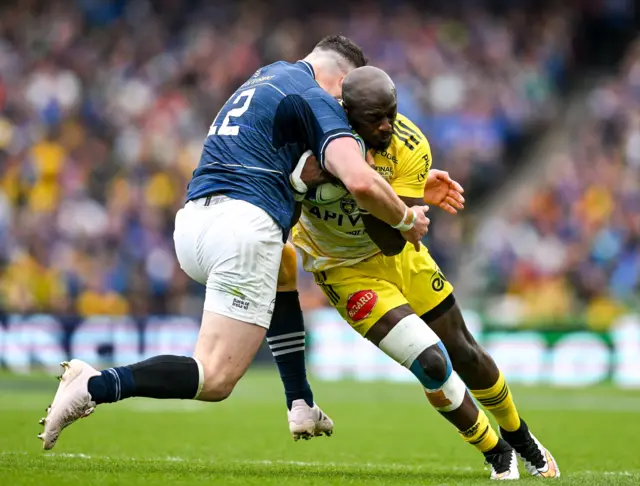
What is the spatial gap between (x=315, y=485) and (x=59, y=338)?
12055 mm

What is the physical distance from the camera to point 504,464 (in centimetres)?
730

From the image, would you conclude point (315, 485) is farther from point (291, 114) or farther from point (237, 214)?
point (291, 114)

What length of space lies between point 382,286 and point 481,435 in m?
1.13

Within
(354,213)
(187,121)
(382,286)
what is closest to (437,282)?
(382,286)

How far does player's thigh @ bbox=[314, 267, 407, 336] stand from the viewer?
7305 millimetres

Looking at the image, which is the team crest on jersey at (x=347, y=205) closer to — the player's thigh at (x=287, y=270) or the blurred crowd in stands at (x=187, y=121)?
the player's thigh at (x=287, y=270)

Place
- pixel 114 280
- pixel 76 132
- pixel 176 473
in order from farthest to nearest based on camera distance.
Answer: pixel 76 132
pixel 114 280
pixel 176 473

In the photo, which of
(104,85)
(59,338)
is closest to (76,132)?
(104,85)

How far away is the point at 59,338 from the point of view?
17703 millimetres

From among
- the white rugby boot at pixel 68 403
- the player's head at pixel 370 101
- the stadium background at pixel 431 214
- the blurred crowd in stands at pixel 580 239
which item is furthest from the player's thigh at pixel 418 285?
the blurred crowd in stands at pixel 580 239

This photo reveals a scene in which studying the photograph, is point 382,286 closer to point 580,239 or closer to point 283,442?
point 283,442

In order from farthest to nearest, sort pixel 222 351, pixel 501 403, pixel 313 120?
pixel 501 403, pixel 313 120, pixel 222 351

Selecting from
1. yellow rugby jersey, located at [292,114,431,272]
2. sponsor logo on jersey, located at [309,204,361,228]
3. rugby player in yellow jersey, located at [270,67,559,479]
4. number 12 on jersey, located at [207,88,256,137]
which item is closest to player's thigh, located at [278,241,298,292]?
rugby player in yellow jersey, located at [270,67,559,479]

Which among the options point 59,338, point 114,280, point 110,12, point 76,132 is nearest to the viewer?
point 59,338
